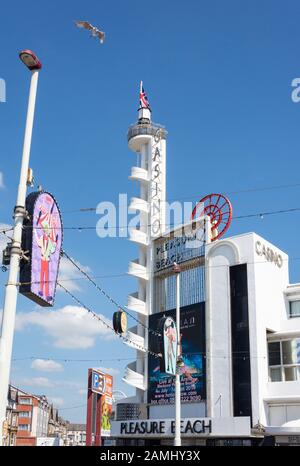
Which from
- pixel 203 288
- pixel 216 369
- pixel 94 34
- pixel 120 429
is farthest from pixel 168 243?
pixel 94 34

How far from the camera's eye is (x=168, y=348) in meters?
29.7

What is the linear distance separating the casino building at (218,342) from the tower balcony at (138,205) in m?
2.28

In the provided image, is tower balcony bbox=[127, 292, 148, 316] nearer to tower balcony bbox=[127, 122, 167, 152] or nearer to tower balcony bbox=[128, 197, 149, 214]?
tower balcony bbox=[128, 197, 149, 214]

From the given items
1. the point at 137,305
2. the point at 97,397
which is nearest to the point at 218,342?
the point at 137,305

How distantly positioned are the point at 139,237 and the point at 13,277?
44519mm

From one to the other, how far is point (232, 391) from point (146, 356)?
10921 millimetres

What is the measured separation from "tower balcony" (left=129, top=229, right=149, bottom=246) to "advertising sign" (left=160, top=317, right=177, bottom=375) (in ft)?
89.5

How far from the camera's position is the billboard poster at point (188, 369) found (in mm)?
47625

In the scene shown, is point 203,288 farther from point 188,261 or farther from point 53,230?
point 53,230

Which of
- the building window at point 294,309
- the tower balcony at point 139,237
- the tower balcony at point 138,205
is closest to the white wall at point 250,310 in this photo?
the building window at point 294,309

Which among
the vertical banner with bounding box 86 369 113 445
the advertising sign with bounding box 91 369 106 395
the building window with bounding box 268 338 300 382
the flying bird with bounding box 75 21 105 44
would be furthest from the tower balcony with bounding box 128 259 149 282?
the flying bird with bounding box 75 21 105 44

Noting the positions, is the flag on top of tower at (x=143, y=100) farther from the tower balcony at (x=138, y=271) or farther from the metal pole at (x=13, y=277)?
the metal pole at (x=13, y=277)

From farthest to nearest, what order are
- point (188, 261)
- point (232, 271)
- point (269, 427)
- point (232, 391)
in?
1. point (188, 261)
2. point (232, 271)
3. point (232, 391)
4. point (269, 427)
